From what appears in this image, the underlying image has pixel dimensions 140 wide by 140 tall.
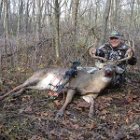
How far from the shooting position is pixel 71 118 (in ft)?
23.4

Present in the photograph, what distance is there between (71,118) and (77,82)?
1401 millimetres

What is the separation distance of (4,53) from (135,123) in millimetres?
4645

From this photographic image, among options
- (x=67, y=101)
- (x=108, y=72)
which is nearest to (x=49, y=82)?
(x=67, y=101)

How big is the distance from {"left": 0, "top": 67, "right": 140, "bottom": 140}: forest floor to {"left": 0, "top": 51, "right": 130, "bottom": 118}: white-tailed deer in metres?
0.16

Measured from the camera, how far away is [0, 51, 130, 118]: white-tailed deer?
8125mm

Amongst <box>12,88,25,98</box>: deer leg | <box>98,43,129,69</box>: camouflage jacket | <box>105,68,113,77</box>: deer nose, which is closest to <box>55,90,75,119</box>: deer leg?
<box>105,68,113,77</box>: deer nose

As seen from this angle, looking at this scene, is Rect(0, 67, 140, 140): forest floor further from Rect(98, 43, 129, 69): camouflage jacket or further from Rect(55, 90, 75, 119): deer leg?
Rect(98, 43, 129, 69): camouflage jacket

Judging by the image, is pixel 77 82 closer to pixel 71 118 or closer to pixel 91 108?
pixel 91 108

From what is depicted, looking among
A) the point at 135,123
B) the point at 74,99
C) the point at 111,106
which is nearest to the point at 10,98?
the point at 74,99

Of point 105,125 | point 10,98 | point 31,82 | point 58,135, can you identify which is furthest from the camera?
point 31,82

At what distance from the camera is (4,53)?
34.0 ft

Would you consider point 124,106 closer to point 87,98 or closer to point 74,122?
point 87,98

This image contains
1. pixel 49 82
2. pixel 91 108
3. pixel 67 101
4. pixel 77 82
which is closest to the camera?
pixel 91 108

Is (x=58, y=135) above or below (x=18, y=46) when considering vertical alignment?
below
